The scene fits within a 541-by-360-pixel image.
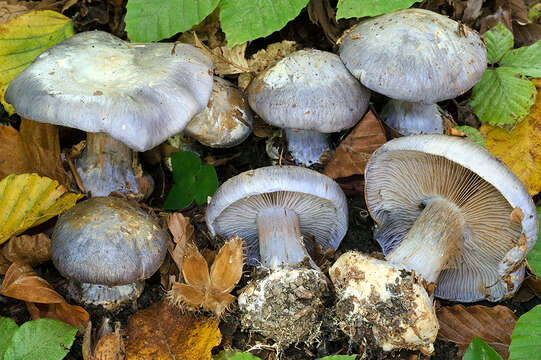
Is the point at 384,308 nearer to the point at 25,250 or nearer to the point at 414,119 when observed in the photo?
the point at 414,119

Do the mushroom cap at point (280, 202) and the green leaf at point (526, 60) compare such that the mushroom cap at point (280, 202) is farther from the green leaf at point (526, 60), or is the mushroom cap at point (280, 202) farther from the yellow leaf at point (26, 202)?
the green leaf at point (526, 60)

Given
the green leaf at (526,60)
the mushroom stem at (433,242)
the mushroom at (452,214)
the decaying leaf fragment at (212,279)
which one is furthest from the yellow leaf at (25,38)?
the green leaf at (526,60)

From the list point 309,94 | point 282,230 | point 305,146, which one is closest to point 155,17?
point 309,94

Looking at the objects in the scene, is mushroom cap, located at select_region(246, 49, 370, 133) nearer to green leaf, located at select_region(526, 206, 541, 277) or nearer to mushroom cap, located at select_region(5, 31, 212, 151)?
mushroom cap, located at select_region(5, 31, 212, 151)

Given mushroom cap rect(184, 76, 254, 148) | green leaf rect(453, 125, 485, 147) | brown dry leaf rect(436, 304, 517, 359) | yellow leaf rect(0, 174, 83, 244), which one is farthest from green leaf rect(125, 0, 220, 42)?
brown dry leaf rect(436, 304, 517, 359)

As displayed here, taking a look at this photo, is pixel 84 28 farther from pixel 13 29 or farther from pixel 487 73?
pixel 487 73

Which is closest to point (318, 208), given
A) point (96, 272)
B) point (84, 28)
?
point (96, 272)
